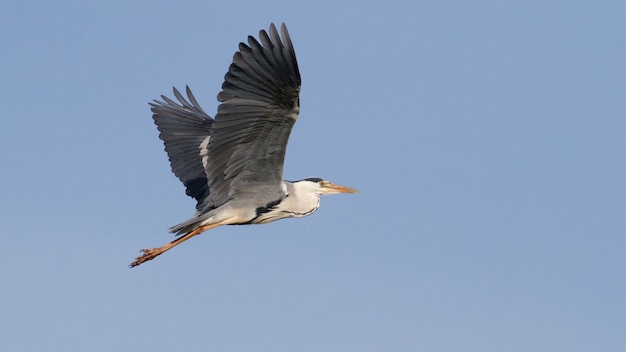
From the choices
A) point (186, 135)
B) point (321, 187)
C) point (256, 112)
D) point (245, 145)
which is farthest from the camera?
point (186, 135)

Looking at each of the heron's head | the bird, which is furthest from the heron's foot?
the heron's head

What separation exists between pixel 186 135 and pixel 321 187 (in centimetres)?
245

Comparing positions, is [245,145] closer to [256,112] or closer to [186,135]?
[256,112]

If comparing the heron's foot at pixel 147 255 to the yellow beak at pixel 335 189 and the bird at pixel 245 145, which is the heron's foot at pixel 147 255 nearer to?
the bird at pixel 245 145

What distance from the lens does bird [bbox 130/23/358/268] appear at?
11.1 m

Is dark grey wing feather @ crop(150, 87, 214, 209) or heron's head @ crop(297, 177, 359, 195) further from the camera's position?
dark grey wing feather @ crop(150, 87, 214, 209)

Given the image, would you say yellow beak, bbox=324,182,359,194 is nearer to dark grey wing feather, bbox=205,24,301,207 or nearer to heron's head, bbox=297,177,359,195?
heron's head, bbox=297,177,359,195

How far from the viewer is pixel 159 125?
609 inches

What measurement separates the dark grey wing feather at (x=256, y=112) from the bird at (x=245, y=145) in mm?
11

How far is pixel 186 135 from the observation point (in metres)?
15.1

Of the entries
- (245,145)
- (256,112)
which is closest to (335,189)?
(245,145)

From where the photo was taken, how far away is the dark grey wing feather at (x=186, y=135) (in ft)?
47.1

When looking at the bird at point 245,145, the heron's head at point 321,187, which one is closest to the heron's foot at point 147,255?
the bird at point 245,145

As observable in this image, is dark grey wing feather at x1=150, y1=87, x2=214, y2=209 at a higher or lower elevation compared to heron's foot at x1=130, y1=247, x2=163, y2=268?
higher
